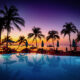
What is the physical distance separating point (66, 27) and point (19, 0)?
14181mm

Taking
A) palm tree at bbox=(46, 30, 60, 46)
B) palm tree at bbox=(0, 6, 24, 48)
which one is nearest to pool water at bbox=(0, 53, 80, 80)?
palm tree at bbox=(0, 6, 24, 48)

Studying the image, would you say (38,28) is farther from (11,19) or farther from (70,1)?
(70,1)

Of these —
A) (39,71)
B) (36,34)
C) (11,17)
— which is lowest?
(39,71)

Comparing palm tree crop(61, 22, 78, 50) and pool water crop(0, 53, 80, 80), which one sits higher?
palm tree crop(61, 22, 78, 50)

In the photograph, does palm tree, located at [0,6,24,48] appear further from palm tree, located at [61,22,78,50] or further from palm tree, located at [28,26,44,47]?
palm tree, located at [61,22,78,50]

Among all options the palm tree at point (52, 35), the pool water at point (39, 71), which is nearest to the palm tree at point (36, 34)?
the palm tree at point (52, 35)

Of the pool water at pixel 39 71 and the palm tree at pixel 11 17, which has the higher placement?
the palm tree at pixel 11 17

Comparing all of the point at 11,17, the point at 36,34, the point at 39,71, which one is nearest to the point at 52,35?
the point at 36,34

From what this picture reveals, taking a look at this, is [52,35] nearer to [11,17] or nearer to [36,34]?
[36,34]

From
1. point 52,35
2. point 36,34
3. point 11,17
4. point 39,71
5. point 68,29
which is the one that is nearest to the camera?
point 39,71

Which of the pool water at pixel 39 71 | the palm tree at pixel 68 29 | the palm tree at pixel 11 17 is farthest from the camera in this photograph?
the palm tree at pixel 68 29

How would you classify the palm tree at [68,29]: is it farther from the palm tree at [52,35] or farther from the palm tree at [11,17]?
the palm tree at [11,17]

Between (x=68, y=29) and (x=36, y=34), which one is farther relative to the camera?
(x=36, y=34)

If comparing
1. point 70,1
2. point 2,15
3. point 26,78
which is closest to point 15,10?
point 2,15
